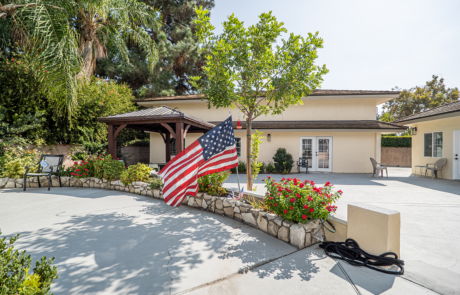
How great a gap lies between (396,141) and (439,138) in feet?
30.5

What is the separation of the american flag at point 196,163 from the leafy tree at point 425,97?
106ft

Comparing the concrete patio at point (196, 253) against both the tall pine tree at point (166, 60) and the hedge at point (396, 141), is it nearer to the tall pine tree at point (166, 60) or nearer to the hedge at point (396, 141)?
the tall pine tree at point (166, 60)

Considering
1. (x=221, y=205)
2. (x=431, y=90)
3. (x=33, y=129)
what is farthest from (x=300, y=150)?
(x=431, y=90)

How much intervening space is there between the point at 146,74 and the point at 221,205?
17023mm

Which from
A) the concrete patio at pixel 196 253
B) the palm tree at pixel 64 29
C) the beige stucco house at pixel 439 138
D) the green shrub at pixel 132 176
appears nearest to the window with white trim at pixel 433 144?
the beige stucco house at pixel 439 138

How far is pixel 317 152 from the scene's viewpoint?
13.6 m

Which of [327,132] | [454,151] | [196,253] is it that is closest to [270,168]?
[327,132]

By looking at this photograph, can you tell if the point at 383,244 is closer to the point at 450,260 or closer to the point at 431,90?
the point at 450,260

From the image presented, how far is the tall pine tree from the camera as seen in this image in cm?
1812

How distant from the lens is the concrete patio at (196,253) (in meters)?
2.56

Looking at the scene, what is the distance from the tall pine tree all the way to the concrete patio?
48.2 feet

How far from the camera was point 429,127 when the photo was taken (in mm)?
11648

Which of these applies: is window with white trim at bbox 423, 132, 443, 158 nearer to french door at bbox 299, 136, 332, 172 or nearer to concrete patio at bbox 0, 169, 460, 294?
french door at bbox 299, 136, 332, 172

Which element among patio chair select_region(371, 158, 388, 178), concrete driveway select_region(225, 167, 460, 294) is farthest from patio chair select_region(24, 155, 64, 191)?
patio chair select_region(371, 158, 388, 178)
